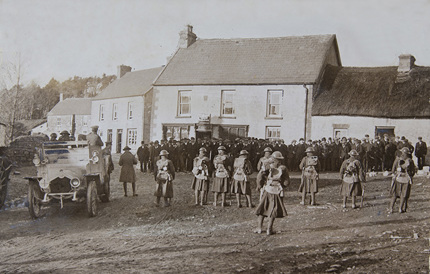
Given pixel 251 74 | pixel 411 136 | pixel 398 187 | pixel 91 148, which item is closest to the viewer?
pixel 398 187

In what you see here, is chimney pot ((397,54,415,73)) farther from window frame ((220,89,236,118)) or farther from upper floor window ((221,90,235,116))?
upper floor window ((221,90,235,116))

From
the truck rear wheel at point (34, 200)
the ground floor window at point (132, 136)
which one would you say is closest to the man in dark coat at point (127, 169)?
the truck rear wheel at point (34, 200)

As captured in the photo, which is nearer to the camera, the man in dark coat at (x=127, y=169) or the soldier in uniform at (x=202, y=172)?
the soldier in uniform at (x=202, y=172)

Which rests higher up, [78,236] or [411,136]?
[411,136]

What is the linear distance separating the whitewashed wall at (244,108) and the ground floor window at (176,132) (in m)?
0.25

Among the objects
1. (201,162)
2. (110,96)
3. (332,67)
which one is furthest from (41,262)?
(332,67)

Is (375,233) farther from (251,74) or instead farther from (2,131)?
(251,74)

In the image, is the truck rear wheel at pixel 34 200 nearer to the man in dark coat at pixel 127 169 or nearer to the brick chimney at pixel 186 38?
the man in dark coat at pixel 127 169

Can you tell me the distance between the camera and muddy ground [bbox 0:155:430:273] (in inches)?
217

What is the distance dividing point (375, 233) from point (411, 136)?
10.9m

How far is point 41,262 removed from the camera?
5922mm

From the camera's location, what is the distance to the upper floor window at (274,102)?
1948cm

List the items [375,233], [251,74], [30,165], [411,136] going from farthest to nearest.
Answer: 1. [251,74]
2. [411,136]
3. [30,165]
4. [375,233]

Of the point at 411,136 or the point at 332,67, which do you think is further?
the point at 332,67
